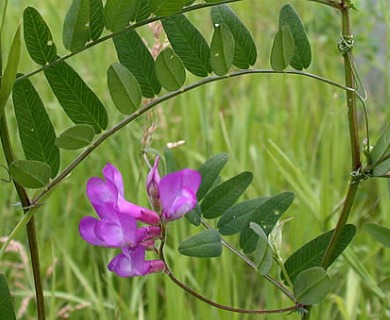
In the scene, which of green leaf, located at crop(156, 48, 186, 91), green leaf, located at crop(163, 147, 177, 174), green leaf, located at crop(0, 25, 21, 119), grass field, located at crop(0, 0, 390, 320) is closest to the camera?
green leaf, located at crop(0, 25, 21, 119)

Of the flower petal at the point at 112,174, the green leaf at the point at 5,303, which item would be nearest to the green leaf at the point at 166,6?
the flower petal at the point at 112,174

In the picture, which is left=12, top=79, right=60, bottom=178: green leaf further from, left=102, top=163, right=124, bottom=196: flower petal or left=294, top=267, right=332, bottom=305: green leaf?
left=294, top=267, right=332, bottom=305: green leaf

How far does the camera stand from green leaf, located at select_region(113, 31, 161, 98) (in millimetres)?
592

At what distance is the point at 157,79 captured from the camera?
1.97 ft

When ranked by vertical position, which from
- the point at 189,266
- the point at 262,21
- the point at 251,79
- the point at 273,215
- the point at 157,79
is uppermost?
the point at 262,21

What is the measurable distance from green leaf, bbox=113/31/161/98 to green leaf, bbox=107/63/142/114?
36 millimetres

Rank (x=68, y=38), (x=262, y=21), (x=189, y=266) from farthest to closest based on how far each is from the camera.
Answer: (x=262, y=21)
(x=189, y=266)
(x=68, y=38)

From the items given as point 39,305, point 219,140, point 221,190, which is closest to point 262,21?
point 219,140

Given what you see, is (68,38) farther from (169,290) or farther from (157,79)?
(169,290)

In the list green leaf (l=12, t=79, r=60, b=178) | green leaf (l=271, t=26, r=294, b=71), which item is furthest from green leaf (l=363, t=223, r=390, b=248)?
green leaf (l=12, t=79, r=60, b=178)

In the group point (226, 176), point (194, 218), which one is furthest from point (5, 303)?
point (226, 176)

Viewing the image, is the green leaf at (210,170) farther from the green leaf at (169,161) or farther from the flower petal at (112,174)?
the flower petal at (112,174)

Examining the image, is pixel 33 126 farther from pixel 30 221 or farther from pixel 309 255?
pixel 309 255

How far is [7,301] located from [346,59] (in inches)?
11.6
